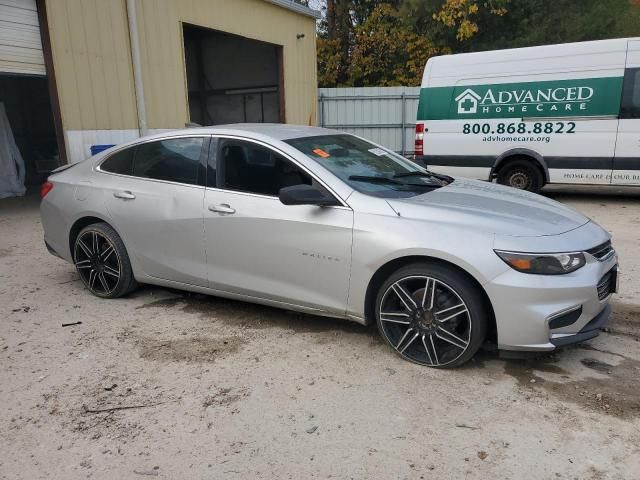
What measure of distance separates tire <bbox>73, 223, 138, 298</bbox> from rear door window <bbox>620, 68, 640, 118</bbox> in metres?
7.75

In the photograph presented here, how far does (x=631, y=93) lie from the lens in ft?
26.1

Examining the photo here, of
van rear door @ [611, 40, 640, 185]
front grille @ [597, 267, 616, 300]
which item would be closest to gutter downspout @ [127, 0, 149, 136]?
van rear door @ [611, 40, 640, 185]

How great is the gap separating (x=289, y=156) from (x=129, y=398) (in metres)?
1.92

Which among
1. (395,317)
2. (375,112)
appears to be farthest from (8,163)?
(395,317)

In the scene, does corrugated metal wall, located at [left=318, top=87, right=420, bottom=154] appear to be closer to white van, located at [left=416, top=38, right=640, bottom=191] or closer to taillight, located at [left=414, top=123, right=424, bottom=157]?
taillight, located at [left=414, top=123, right=424, bottom=157]

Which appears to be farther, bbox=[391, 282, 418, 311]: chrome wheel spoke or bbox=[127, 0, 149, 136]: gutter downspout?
bbox=[127, 0, 149, 136]: gutter downspout

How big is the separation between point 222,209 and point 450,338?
1897 mm

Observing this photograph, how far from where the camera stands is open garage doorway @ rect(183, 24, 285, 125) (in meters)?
15.4

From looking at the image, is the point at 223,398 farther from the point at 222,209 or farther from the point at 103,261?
the point at 103,261

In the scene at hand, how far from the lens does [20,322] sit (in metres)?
4.21

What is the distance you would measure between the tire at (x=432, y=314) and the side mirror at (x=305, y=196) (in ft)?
2.20

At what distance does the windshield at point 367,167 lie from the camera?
3.65 metres

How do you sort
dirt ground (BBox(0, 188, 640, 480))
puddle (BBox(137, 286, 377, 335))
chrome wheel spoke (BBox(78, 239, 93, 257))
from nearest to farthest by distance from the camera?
dirt ground (BBox(0, 188, 640, 480)) → puddle (BBox(137, 286, 377, 335)) → chrome wheel spoke (BBox(78, 239, 93, 257))

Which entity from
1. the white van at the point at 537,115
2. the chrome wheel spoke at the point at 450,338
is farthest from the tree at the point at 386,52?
the chrome wheel spoke at the point at 450,338
